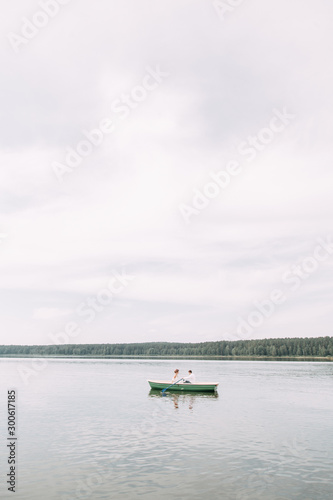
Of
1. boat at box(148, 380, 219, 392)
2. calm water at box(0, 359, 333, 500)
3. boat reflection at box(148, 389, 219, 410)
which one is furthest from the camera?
boat at box(148, 380, 219, 392)

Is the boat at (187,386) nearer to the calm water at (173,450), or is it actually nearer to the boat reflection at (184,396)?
the boat reflection at (184,396)

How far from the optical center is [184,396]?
57688mm

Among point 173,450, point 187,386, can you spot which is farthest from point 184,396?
point 173,450

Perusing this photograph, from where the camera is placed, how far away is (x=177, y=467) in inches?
886

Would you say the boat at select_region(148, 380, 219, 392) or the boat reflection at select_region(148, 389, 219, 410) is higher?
the boat at select_region(148, 380, 219, 392)

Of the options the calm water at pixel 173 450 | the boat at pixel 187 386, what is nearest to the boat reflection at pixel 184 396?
the boat at pixel 187 386

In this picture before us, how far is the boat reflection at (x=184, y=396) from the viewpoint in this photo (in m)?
52.1

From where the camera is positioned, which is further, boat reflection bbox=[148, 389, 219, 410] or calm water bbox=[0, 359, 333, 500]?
boat reflection bbox=[148, 389, 219, 410]

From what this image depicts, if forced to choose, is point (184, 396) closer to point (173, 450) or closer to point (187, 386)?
point (187, 386)

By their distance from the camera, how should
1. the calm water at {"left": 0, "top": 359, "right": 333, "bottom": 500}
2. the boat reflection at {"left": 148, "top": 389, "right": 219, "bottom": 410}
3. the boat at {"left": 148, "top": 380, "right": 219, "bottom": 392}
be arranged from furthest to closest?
the boat at {"left": 148, "top": 380, "right": 219, "bottom": 392} → the boat reflection at {"left": 148, "top": 389, "right": 219, "bottom": 410} → the calm water at {"left": 0, "top": 359, "right": 333, "bottom": 500}

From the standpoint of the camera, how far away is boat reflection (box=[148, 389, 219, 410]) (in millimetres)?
52062

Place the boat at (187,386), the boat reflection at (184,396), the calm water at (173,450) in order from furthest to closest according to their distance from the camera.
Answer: the boat at (187,386) → the boat reflection at (184,396) → the calm water at (173,450)

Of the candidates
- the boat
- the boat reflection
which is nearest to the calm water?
the boat reflection

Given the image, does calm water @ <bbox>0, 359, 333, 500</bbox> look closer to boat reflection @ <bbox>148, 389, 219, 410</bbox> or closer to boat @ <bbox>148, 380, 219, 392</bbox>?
boat reflection @ <bbox>148, 389, 219, 410</bbox>
